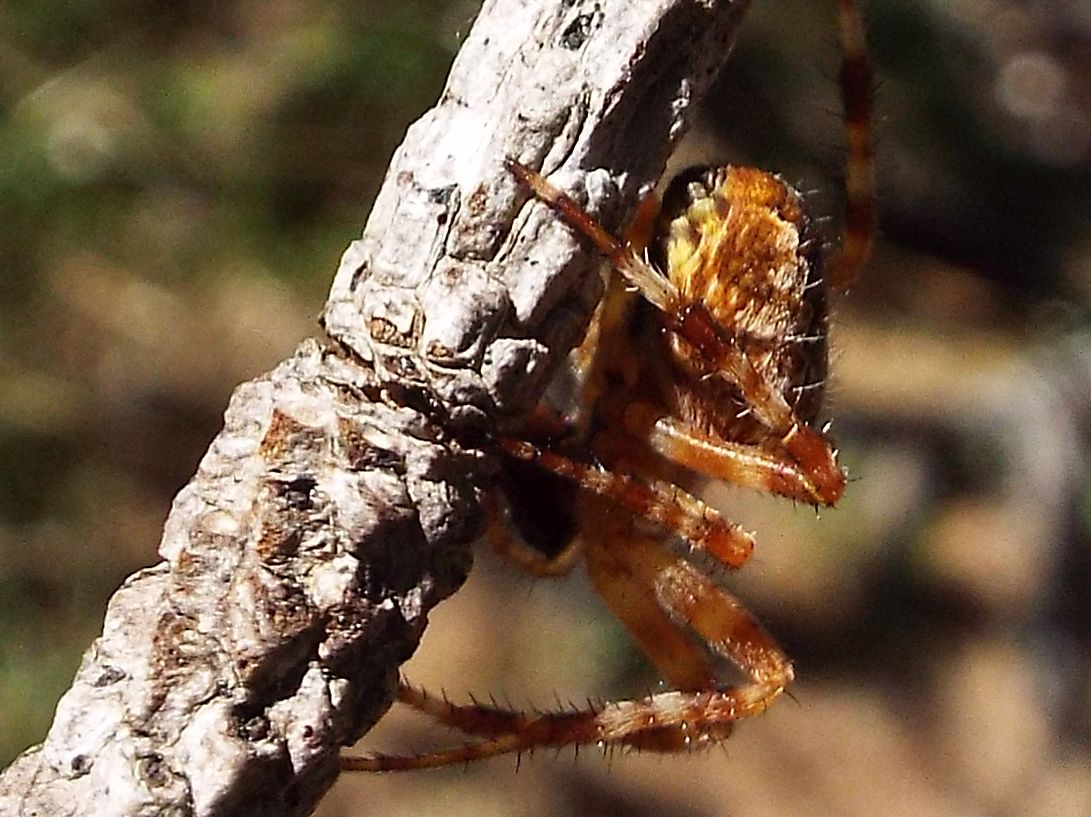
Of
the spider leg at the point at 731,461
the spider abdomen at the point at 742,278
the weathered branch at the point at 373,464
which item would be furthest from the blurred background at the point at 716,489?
the weathered branch at the point at 373,464

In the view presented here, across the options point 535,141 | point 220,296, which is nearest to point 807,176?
point 220,296

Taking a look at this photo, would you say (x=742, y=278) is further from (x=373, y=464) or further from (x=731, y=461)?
(x=373, y=464)

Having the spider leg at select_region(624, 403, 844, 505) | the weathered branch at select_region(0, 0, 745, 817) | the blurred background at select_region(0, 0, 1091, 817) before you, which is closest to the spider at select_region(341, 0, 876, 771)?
the spider leg at select_region(624, 403, 844, 505)

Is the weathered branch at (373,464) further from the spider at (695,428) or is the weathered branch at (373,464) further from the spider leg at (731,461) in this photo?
the spider leg at (731,461)

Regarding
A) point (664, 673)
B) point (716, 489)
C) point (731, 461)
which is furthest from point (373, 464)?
point (716, 489)

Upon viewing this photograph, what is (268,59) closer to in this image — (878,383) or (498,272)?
(878,383)
